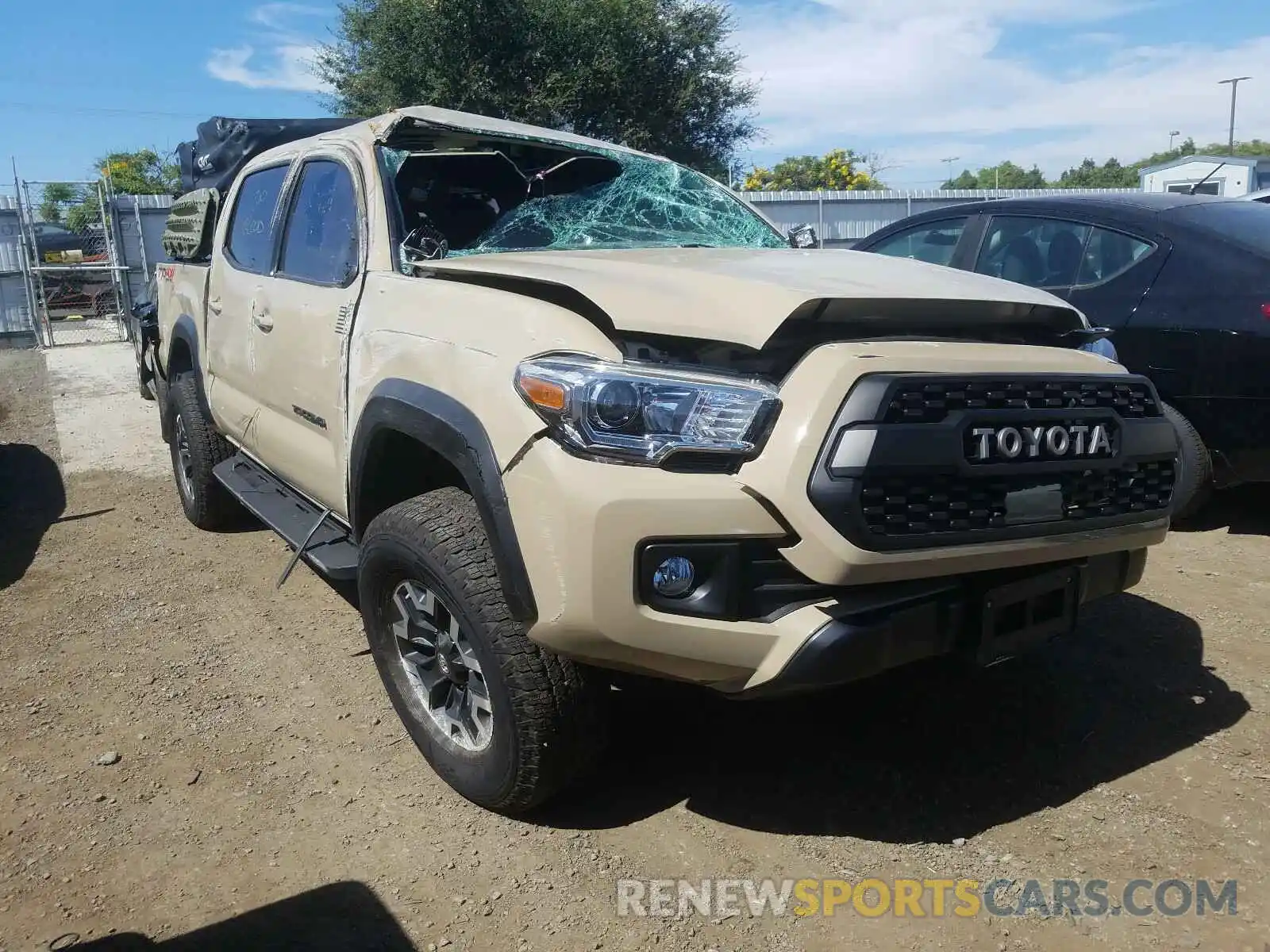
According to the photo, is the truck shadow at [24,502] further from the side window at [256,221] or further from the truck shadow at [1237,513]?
the truck shadow at [1237,513]

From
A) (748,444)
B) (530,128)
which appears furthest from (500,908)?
(530,128)

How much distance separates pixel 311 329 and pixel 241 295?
110 centimetres

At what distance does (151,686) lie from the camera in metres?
3.81

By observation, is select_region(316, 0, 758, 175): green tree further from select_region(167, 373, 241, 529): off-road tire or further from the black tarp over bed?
select_region(167, 373, 241, 529): off-road tire

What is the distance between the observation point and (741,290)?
8.18ft

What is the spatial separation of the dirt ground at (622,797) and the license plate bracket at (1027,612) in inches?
22.0

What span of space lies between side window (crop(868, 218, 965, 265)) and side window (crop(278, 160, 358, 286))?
338 centimetres

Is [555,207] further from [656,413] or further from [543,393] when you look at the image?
[656,413]

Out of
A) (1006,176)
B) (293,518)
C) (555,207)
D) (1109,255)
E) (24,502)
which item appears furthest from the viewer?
(1006,176)

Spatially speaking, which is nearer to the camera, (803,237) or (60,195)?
(803,237)

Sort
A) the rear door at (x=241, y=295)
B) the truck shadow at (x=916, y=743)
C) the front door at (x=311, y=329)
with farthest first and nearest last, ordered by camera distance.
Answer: the rear door at (x=241, y=295) < the front door at (x=311, y=329) < the truck shadow at (x=916, y=743)

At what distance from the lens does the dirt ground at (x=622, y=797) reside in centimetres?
247

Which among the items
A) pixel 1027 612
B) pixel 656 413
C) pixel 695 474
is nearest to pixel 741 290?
pixel 656 413

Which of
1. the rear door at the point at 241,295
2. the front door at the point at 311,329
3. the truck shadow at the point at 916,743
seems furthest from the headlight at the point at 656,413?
the rear door at the point at 241,295
